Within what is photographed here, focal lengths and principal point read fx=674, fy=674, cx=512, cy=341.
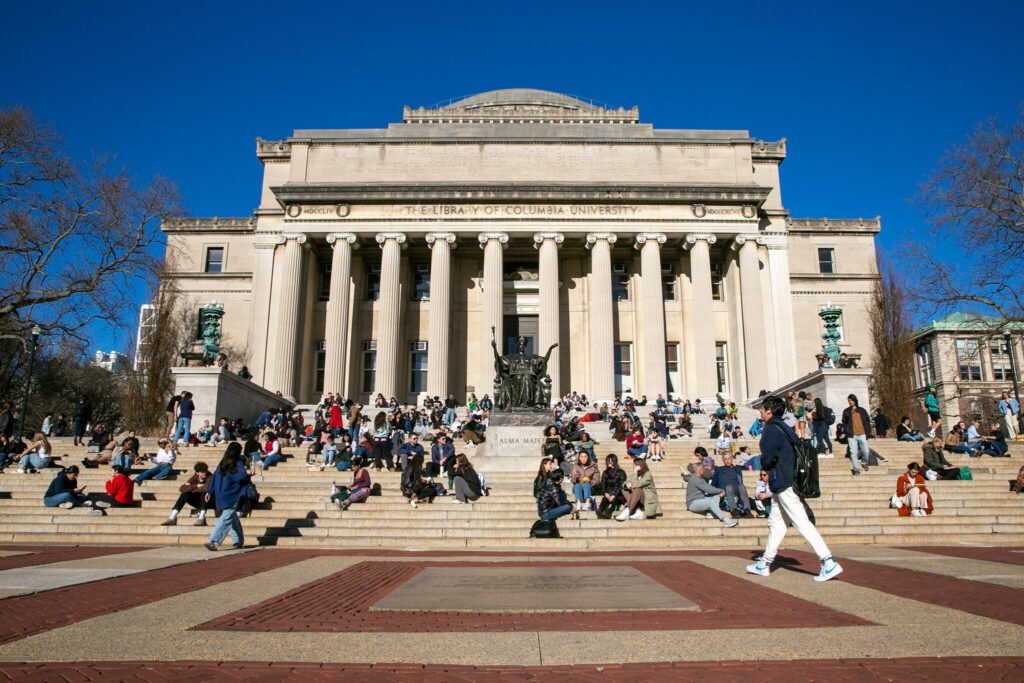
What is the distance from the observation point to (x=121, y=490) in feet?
53.1

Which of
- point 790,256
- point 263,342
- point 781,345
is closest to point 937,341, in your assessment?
point 790,256

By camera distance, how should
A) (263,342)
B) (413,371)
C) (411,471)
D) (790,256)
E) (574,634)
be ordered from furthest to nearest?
1. (790,256)
2. (413,371)
3. (263,342)
4. (411,471)
5. (574,634)

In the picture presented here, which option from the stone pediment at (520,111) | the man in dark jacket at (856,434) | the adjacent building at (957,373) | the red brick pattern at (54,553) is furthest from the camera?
the adjacent building at (957,373)

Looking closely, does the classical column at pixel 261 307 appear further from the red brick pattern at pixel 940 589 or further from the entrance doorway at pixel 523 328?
the red brick pattern at pixel 940 589

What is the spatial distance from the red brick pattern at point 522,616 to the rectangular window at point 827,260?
45.8 metres

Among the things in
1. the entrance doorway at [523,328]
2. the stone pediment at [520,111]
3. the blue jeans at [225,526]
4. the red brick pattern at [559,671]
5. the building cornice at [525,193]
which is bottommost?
the red brick pattern at [559,671]

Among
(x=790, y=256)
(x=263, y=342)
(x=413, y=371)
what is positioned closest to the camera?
(x=263, y=342)

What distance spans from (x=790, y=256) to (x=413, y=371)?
27.7 meters

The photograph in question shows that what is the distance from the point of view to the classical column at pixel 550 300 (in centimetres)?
3922

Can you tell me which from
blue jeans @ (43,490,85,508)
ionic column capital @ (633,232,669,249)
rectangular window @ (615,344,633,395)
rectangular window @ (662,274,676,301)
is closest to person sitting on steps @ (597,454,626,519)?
blue jeans @ (43,490,85,508)

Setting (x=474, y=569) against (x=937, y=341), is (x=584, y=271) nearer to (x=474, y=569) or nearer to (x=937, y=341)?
(x=474, y=569)

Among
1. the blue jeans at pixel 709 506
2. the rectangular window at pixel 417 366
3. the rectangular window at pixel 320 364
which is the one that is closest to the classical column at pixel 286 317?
the rectangular window at pixel 320 364

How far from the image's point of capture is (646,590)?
273 inches

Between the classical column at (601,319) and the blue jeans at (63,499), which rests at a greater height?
the classical column at (601,319)
